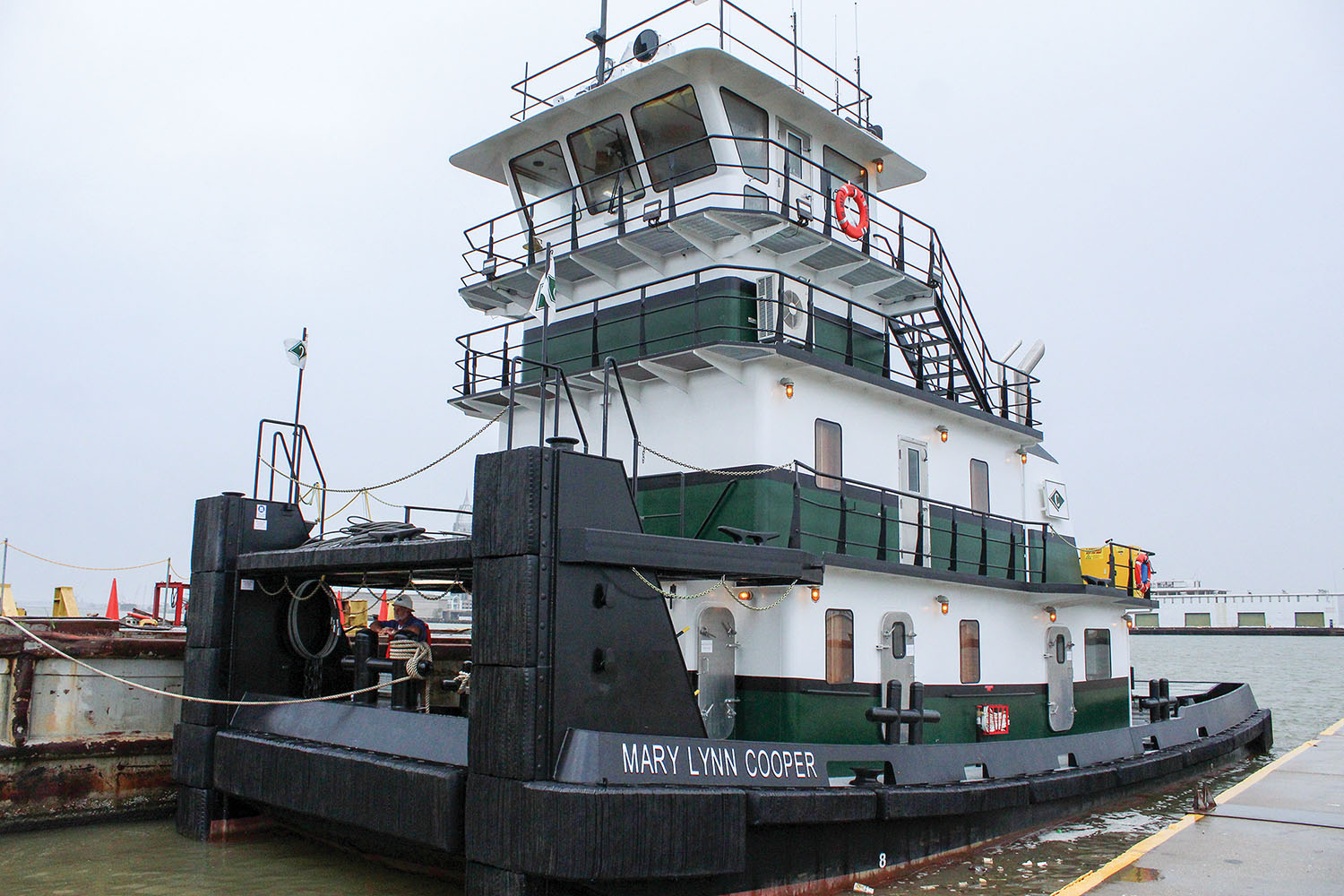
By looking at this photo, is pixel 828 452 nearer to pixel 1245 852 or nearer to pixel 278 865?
pixel 1245 852

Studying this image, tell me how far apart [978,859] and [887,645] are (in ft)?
6.57

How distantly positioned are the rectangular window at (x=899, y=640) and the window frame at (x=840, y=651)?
0.65m

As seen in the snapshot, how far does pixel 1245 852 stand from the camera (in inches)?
352

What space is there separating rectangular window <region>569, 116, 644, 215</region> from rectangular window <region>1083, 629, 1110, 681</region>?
7.95 m

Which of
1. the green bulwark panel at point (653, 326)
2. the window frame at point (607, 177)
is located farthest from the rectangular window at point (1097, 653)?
the window frame at point (607, 177)

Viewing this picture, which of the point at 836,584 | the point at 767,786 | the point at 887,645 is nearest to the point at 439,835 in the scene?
the point at 767,786

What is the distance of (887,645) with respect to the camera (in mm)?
9703

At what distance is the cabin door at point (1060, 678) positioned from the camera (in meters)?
12.0

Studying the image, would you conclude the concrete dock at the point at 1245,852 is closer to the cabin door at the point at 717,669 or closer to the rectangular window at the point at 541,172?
the cabin door at the point at 717,669

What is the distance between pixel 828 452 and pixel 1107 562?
6.20m

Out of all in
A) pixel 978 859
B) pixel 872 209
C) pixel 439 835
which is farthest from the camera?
pixel 872 209

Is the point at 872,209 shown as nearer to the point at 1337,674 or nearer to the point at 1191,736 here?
the point at 1191,736

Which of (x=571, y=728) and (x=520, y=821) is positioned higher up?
(x=571, y=728)

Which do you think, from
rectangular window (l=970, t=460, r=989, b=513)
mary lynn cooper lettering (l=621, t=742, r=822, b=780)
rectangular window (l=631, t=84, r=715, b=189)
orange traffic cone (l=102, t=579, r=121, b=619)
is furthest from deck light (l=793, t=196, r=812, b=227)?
orange traffic cone (l=102, t=579, r=121, b=619)
